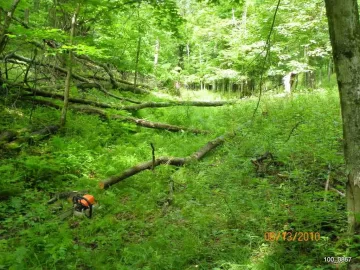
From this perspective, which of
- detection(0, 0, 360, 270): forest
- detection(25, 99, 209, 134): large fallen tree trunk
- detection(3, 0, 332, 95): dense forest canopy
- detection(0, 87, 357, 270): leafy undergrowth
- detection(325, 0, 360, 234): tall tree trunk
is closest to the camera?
detection(325, 0, 360, 234): tall tree trunk

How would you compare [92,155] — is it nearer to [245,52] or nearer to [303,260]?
[303,260]

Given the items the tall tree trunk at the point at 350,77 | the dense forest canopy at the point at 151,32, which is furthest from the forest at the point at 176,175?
the dense forest canopy at the point at 151,32

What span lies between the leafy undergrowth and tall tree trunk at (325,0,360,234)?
0.52m

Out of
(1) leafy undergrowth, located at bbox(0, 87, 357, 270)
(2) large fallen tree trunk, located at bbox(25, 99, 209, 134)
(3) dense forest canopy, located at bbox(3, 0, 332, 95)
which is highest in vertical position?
(3) dense forest canopy, located at bbox(3, 0, 332, 95)

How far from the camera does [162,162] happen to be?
6.67m

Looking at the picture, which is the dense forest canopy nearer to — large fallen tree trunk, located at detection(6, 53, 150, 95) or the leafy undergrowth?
large fallen tree trunk, located at detection(6, 53, 150, 95)

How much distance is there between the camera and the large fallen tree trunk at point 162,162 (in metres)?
5.74

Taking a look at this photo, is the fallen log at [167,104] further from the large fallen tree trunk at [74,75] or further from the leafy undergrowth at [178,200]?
the leafy undergrowth at [178,200]

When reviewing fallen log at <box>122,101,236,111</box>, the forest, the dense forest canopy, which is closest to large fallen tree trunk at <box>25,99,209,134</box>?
the forest
